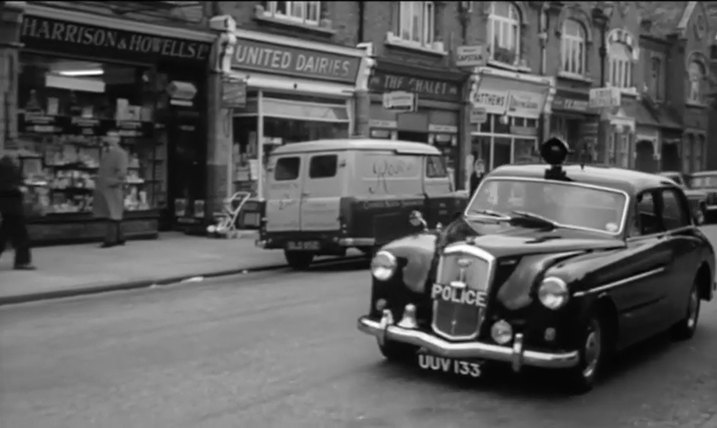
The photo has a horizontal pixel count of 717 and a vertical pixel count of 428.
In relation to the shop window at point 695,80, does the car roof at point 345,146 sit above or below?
below

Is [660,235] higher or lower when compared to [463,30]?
lower

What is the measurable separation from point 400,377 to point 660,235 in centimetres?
281

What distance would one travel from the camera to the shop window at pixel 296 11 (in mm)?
21594

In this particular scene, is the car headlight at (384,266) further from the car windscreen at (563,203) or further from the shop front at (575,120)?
the shop front at (575,120)

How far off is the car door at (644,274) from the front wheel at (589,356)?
0.28 metres

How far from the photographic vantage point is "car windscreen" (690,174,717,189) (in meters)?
29.3

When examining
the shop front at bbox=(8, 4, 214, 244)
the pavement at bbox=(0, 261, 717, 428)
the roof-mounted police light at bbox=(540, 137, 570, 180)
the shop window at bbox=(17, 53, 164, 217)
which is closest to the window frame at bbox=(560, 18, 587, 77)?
the shop front at bbox=(8, 4, 214, 244)

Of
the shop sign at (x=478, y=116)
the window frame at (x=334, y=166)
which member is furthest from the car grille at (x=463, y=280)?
the shop sign at (x=478, y=116)

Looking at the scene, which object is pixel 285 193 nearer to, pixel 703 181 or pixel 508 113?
pixel 508 113

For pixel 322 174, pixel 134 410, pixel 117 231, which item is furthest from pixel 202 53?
pixel 134 410

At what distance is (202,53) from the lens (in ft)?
64.7

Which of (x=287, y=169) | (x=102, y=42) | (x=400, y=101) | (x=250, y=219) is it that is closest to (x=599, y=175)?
(x=287, y=169)

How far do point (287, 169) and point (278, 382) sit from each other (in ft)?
28.4

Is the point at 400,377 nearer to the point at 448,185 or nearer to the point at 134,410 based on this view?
the point at 134,410
